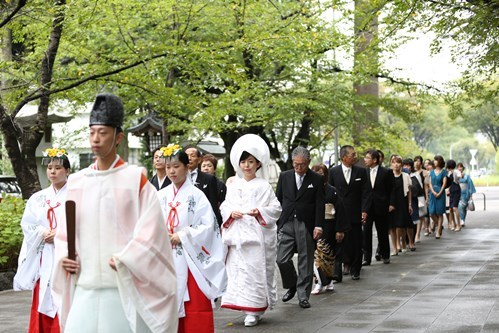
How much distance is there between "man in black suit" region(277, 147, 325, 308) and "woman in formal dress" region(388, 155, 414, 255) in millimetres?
5467

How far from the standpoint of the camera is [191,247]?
786 cm

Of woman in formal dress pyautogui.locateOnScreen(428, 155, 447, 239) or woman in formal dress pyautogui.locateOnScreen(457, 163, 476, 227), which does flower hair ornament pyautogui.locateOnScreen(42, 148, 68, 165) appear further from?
woman in formal dress pyautogui.locateOnScreen(457, 163, 476, 227)

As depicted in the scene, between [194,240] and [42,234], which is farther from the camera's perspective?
[42,234]

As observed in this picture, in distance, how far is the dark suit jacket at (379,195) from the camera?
16.3 meters

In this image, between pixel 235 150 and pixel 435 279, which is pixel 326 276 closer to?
pixel 435 279

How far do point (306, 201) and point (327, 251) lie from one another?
1414 millimetres

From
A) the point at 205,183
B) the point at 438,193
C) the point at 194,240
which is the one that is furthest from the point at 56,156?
the point at 438,193

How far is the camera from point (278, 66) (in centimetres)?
2392

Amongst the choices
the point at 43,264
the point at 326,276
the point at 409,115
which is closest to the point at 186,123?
the point at 409,115

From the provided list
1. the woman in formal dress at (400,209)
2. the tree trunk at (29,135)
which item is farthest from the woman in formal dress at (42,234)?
the woman in formal dress at (400,209)

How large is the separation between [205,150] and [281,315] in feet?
57.8

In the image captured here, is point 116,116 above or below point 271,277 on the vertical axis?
above

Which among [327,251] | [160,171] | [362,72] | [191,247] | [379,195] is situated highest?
[362,72]

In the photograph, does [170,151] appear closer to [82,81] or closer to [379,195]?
[82,81]
